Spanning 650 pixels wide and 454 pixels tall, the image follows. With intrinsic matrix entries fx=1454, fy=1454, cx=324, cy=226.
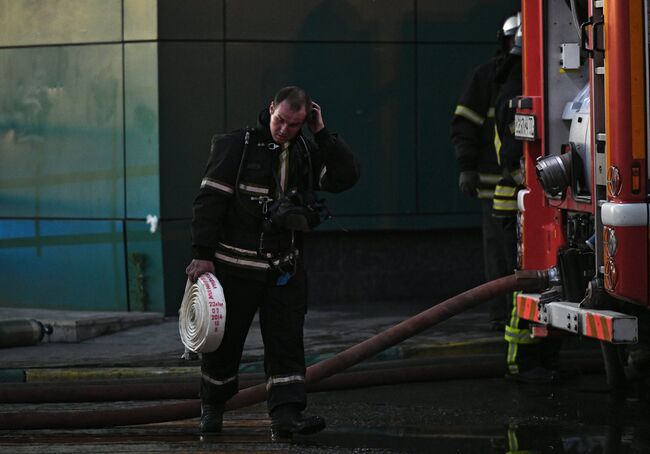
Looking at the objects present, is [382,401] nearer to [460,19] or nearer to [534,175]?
[534,175]

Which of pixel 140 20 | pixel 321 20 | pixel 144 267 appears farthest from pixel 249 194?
pixel 321 20

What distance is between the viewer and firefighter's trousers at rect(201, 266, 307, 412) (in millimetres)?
6949

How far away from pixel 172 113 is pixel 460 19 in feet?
8.44

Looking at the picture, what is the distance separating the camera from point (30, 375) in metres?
8.85

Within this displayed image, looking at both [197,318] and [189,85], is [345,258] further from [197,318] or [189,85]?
[197,318]

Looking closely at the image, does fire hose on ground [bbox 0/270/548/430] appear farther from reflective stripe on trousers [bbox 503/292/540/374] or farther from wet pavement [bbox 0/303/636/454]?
reflective stripe on trousers [bbox 503/292/540/374]

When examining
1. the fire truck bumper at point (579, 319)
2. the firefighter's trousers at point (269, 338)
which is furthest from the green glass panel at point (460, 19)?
the firefighter's trousers at point (269, 338)

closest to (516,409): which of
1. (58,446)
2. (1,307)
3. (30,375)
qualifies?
(58,446)

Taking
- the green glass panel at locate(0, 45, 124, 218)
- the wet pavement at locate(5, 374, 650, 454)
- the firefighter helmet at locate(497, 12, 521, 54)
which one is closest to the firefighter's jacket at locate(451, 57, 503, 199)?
the firefighter helmet at locate(497, 12, 521, 54)

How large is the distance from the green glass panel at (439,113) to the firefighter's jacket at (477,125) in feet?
7.31

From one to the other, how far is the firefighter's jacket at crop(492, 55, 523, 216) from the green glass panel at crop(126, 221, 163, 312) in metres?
3.33

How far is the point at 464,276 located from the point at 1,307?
3.89 meters

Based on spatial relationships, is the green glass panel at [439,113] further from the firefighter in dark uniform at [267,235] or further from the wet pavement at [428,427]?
the firefighter in dark uniform at [267,235]

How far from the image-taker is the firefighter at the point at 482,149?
383 inches
